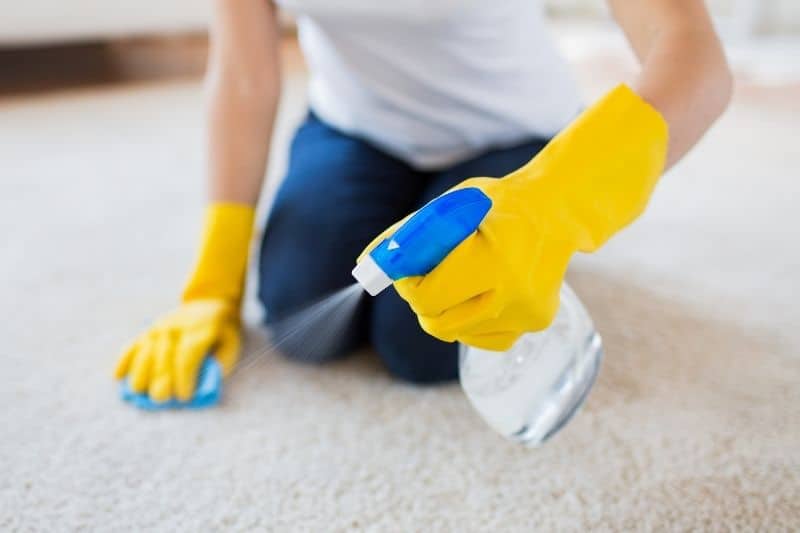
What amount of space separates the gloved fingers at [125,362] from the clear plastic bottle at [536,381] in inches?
13.0

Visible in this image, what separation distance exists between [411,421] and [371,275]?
0.29 meters

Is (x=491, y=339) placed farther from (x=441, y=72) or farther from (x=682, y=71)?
(x=441, y=72)

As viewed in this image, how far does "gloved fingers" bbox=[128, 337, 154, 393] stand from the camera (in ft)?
2.40

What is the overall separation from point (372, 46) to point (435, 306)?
0.45m

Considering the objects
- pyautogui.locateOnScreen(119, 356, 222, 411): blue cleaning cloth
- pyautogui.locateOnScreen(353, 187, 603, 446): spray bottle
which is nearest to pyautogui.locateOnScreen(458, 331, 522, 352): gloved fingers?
pyautogui.locateOnScreen(353, 187, 603, 446): spray bottle

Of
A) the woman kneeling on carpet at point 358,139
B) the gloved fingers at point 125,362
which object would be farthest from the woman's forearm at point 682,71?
the gloved fingers at point 125,362

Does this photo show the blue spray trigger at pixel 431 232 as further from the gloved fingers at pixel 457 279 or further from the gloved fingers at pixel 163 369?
the gloved fingers at pixel 163 369

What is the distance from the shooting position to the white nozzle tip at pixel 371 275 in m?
0.44

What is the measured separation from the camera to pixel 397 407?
28.4 inches

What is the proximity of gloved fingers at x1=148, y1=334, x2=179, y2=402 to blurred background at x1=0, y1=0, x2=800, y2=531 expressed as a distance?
0.02m

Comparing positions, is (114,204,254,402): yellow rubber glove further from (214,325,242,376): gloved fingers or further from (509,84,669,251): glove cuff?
(509,84,669,251): glove cuff

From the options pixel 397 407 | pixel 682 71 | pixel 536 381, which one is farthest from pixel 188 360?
pixel 682 71

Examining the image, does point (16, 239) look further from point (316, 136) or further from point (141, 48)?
point (141, 48)

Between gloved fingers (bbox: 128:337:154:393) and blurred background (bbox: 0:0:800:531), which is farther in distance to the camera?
gloved fingers (bbox: 128:337:154:393)
